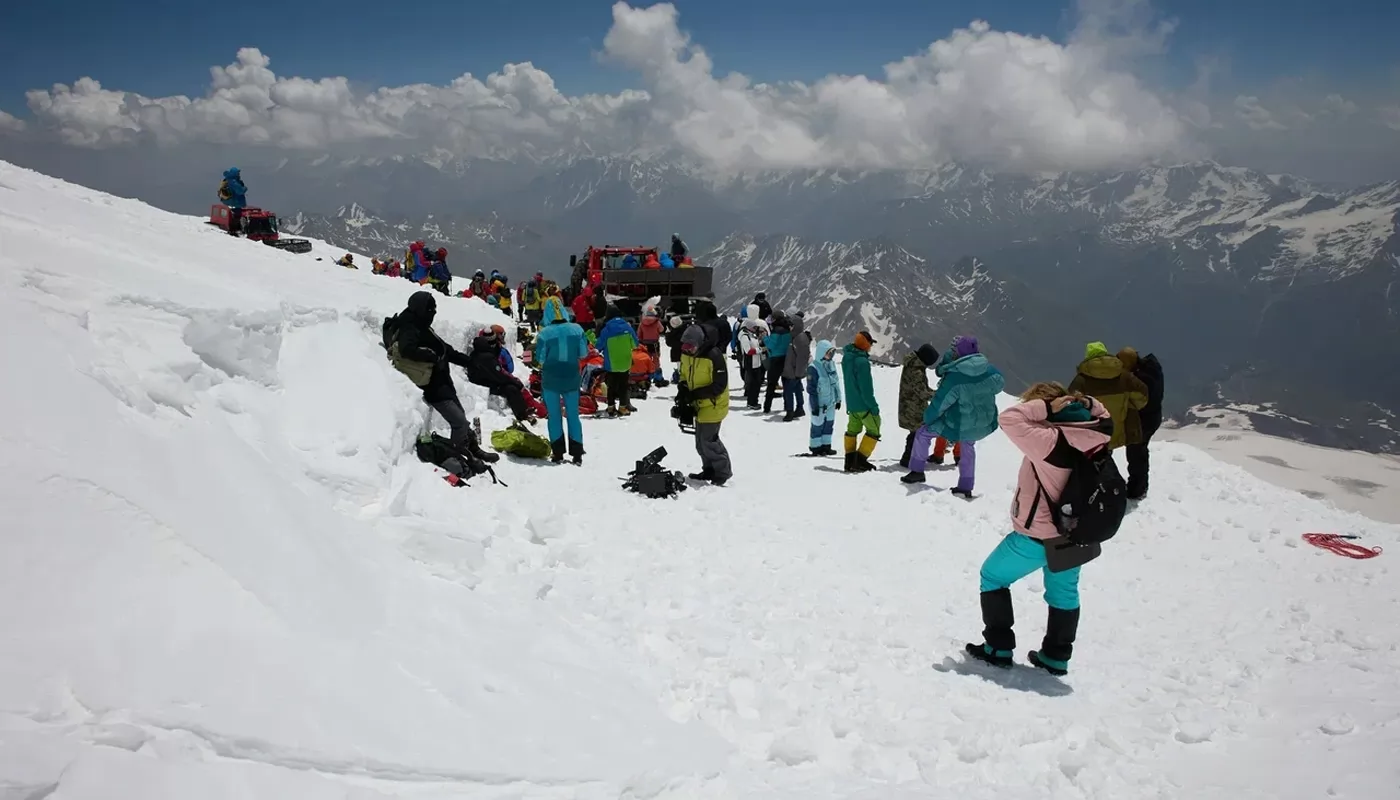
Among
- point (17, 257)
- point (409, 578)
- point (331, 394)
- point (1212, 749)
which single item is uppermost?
point (17, 257)

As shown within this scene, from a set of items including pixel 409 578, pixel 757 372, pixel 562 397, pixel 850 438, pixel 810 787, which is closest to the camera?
pixel 810 787

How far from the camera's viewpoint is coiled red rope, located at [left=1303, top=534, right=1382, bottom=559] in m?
7.55

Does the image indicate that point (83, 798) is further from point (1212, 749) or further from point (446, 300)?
point (446, 300)

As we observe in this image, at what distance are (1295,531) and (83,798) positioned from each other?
10.7m

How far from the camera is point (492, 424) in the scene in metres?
11.6

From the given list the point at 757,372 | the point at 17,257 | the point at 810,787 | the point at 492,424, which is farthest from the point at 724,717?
the point at 757,372

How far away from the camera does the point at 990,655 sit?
500 cm

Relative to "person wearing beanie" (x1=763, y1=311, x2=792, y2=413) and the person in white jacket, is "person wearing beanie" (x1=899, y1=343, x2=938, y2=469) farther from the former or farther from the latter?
the person in white jacket

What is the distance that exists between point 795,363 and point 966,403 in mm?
5609

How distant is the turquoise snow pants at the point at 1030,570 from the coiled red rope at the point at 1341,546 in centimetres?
503

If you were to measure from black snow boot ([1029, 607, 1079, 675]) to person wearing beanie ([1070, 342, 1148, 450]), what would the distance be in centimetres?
443

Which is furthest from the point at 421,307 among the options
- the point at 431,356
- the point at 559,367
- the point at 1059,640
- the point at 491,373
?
the point at 1059,640

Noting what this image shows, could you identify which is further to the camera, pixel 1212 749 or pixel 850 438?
pixel 850 438

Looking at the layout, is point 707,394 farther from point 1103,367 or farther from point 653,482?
point 1103,367
